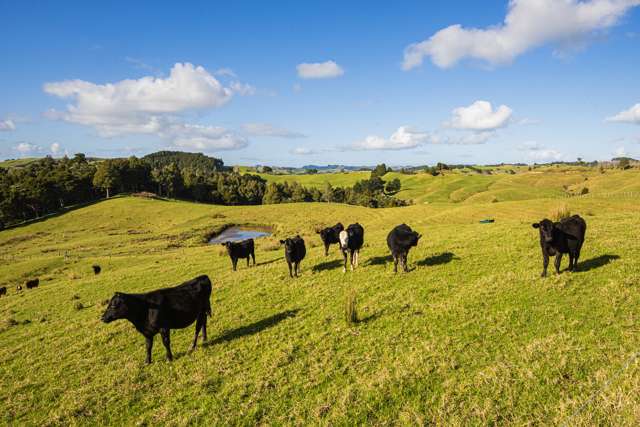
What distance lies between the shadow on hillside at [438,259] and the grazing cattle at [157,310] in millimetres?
11254

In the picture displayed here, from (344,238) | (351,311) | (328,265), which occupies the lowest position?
(328,265)

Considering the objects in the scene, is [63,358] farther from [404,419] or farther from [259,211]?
[259,211]

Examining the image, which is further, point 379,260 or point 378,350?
point 379,260

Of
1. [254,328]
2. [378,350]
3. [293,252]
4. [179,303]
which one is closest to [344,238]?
[293,252]

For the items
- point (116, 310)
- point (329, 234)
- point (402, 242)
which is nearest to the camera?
point (116, 310)

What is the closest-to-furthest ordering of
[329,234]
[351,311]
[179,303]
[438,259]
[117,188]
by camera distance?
[179,303]
[351,311]
[438,259]
[329,234]
[117,188]

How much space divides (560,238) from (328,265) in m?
11.2

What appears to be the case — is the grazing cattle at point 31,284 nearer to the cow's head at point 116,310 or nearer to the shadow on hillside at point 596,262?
the cow's head at point 116,310

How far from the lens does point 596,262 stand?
46.1 ft

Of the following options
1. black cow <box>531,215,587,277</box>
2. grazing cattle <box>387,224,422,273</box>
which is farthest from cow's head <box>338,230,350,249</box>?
black cow <box>531,215,587,277</box>

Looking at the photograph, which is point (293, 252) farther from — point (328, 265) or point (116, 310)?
point (116, 310)

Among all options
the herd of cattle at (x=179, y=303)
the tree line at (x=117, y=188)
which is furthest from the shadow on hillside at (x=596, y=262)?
→ the tree line at (x=117, y=188)

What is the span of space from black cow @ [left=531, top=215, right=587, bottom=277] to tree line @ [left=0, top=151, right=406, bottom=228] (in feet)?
321

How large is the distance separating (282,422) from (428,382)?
11.0ft
